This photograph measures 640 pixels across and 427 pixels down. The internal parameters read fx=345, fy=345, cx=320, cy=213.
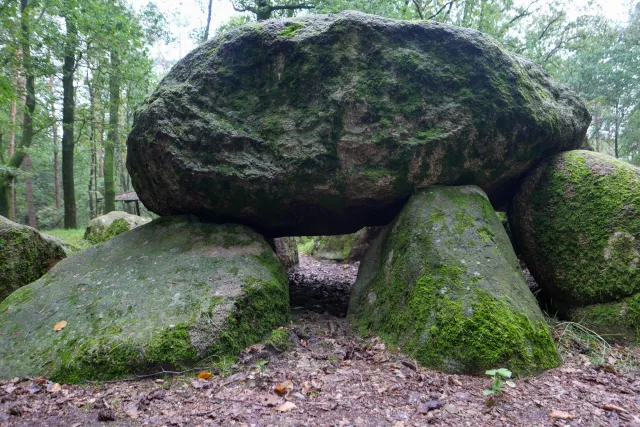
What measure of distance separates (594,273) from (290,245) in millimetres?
6272

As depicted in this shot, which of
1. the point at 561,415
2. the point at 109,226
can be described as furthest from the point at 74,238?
the point at 561,415

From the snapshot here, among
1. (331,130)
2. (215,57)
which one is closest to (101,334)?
(331,130)

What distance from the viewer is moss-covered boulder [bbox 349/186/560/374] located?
2.77 metres

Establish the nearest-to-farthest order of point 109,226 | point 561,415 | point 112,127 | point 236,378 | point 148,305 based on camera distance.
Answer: point 561,415, point 236,378, point 148,305, point 109,226, point 112,127

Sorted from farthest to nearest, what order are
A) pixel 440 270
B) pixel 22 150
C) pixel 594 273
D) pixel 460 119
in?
pixel 22 150
pixel 460 119
pixel 594 273
pixel 440 270

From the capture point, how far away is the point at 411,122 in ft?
13.0

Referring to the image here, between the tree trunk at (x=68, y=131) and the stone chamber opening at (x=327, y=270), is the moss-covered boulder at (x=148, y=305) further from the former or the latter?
the tree trunk at (x=68, y=131)

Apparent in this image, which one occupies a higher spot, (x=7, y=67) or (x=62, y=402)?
(x=7, y=67)

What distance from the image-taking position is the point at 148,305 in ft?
10.6

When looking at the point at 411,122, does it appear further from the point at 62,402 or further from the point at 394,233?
the point at 62,402

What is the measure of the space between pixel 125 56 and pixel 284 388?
12.8 metres

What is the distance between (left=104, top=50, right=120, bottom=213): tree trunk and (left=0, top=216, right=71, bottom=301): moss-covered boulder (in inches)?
354

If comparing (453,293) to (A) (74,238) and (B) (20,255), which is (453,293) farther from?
(A) (74,238)

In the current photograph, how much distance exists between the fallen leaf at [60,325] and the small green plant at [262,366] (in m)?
1.83
